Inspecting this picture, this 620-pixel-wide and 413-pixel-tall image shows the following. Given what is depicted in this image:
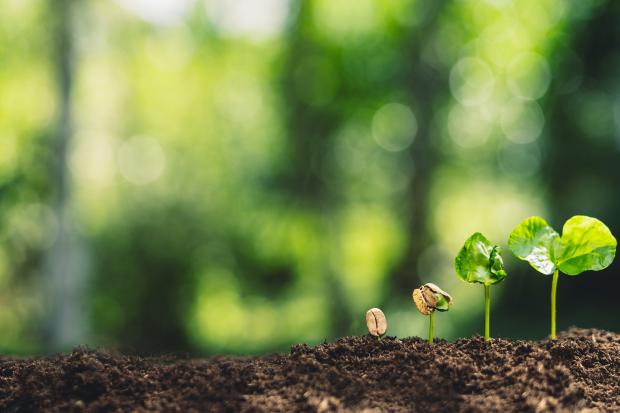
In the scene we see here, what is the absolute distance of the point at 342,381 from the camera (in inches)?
77.5

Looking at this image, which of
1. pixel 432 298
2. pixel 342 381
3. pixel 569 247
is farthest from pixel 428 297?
pixel 569 247

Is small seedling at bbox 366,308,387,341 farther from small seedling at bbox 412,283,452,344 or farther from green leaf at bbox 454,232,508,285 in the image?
green leaf at bbox 454,232,508,285

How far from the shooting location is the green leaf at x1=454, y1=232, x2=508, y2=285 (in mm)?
2256

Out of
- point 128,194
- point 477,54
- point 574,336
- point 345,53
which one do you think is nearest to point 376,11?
point 345,53

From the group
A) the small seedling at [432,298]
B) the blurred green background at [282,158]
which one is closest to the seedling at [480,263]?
the small seedling at [432,298]

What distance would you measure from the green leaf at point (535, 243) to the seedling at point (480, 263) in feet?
0.38

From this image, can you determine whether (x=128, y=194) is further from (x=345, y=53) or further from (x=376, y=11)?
(x=376, y=11)

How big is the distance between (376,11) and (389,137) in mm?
2763

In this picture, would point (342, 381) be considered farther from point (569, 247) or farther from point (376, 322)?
point (569, 247)

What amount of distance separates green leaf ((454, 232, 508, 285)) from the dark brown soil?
265 mm

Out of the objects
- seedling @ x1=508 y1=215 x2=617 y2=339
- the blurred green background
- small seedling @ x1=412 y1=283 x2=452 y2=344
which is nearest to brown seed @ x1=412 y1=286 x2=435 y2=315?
small seedling @ x1=412 y1=283 x2=452 y2=344

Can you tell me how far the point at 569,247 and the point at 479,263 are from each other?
0.38m

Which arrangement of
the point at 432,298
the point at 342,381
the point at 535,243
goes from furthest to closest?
the point at 535,243, the point at 432,298, the point at 342,381

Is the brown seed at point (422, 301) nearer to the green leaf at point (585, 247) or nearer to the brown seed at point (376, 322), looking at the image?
the brown seed at point (376, 322)
